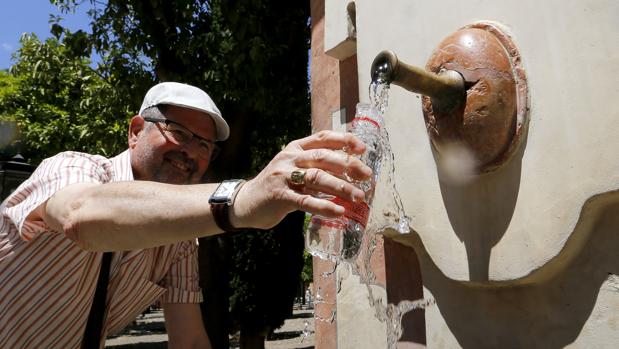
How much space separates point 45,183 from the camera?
73.9 inches

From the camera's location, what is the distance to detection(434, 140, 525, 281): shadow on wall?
1928 millimetres

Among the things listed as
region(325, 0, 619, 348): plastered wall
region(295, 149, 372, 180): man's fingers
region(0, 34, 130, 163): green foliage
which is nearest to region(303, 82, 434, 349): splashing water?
region(325, 0, 619, 348): plastered wall

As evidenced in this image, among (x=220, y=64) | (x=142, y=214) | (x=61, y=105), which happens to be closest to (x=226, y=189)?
(x=142, y=214)

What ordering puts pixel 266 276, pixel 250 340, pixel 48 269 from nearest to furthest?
pixel 48 269, pixel 250 340, pixel 266 276

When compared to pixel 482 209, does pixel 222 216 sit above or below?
below

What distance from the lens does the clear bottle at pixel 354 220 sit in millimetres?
1376

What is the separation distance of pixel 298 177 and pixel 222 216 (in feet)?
0.81

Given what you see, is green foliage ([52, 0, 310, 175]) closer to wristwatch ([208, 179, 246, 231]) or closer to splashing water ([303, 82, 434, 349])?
splashing water ([303, 82, 434, 349])

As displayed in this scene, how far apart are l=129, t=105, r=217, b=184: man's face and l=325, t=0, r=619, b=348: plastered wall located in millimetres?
844

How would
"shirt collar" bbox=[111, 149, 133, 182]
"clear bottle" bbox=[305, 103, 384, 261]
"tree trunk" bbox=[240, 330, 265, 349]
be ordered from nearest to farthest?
"clear bottle" bbox=[305, 103, 384, 261] < "shirt collar" bbox=[111, 149, 133, 182] < "tree trunk" bbox=[240, 330, 265, 349]

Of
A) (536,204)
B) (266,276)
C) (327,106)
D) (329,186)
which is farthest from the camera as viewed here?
(266,276)

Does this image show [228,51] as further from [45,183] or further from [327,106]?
[45,183]

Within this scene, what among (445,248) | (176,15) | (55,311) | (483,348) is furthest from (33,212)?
(176,15)

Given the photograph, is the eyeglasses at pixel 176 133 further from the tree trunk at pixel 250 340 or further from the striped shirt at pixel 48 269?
the tree trunk at pixel 250 340
